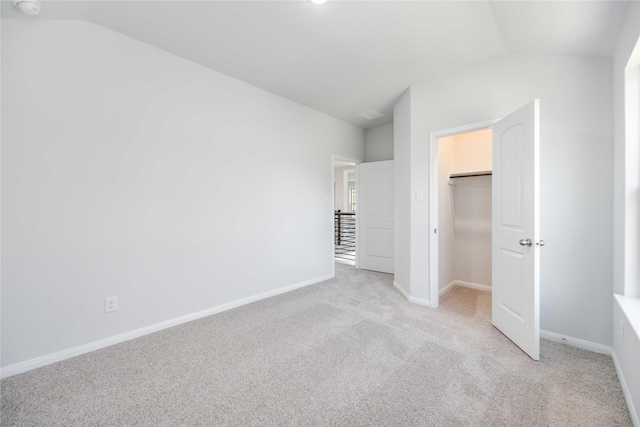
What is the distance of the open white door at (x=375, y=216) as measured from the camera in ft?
15.3

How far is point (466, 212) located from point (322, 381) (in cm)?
321

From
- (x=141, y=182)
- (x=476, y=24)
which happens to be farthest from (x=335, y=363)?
(x=476, y=24)

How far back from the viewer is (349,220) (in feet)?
25.1

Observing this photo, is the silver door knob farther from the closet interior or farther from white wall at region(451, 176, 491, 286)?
white wall at region(451, 176, 491, 286)

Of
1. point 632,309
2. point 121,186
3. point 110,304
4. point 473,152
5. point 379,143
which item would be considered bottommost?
point 110,304

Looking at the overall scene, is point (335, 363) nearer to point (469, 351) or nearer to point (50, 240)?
point (469, 351)

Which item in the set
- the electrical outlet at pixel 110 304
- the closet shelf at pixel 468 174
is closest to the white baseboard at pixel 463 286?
the closet shelf at pixel 468 174

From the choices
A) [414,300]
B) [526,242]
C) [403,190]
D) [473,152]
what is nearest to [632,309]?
[526,242]

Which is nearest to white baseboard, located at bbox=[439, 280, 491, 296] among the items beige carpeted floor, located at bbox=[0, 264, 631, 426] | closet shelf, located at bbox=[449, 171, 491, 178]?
beige carpeted floor, located at bbox=[0, 264, 631, 426]

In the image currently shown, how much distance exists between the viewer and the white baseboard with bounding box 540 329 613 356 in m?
2.06

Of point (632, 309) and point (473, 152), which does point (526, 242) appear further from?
point (473, 152)

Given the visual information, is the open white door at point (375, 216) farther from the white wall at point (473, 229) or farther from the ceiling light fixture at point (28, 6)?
the ceiling light fixture at point (28, 6)

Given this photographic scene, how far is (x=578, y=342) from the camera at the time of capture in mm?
2172

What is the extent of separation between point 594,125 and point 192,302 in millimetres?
3906
